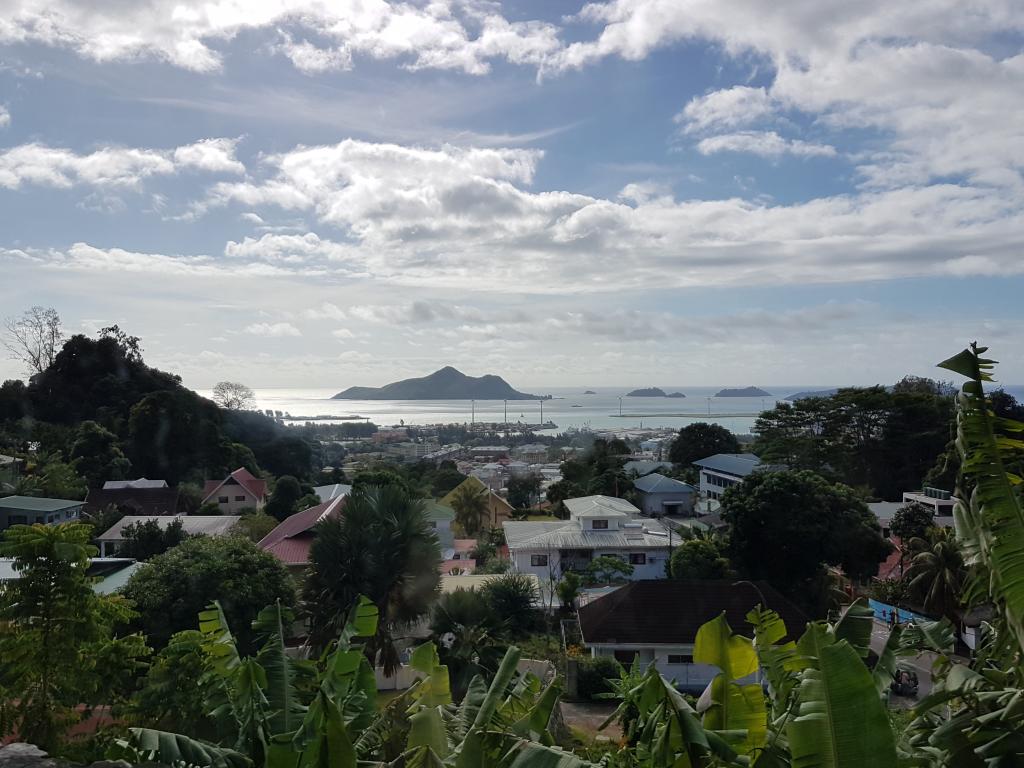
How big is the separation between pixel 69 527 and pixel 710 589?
13.0 metres

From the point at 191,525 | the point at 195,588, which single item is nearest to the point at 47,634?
the point at 195,588

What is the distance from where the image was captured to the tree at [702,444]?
5284 centimetres

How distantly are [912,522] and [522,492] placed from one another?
24.7 metres

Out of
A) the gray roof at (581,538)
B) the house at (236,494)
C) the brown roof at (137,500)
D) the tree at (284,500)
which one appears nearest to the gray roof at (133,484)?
the brown roof at (137,500)

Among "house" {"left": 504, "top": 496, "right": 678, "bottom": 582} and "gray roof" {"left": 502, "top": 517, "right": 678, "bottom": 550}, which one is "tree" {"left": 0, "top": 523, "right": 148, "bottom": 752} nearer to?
"house" {"left": 504, "top": 496, "right": 678, "bottom": 582}

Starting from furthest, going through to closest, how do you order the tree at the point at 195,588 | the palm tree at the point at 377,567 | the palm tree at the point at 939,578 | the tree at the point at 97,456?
1. the tree at the point at 97,456
2. the palm tree at the point at 939,578
3. the tree at the point at 195,588
4. the palm tree at the point at 377,567

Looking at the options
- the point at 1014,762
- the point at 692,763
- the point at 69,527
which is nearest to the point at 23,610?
the point at 69,527

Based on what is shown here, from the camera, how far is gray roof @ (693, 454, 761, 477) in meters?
41.2

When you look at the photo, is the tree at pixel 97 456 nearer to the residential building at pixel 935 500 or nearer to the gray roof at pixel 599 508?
the gray roof at pixel 599 508

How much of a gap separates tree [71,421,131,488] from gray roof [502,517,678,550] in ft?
71.3

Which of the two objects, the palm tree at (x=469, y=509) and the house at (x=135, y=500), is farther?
the palm tree at (x=469, y=509)

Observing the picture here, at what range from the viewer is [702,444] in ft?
174

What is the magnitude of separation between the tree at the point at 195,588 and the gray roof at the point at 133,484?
24.2 m

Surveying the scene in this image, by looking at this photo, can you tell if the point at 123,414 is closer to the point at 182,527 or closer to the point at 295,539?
the point at 182,527
